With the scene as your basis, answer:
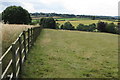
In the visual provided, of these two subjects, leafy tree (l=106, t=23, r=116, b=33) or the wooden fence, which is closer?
the wooden fence

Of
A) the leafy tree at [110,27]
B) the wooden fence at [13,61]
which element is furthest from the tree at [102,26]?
the wooden fence at [13,61]

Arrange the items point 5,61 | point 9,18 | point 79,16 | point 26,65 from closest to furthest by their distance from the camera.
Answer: point 5,61
point 26,65
point 9,18
point 79,16

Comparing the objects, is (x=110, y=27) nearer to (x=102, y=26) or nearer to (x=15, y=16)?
(x=102, y=26)

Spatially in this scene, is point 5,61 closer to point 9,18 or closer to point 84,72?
point 84,72

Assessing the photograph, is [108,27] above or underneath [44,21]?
underneath

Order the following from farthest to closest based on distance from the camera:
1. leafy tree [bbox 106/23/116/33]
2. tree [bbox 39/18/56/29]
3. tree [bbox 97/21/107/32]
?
tree [bbox 97/21/107/32] → leafy tree [bbox 106/23/116/33] → tree [bbox 39/18/56/29]

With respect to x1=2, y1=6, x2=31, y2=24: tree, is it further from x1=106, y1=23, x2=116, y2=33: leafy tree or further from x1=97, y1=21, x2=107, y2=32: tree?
x1=106, y1=23, x2=116, y2=33: leafy tree

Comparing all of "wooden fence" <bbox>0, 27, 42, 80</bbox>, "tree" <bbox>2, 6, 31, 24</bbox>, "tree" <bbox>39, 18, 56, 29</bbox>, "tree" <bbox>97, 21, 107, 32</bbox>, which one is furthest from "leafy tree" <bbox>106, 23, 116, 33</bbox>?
"wooden fence" <bbox>0, 27, 42, 80</bbox>

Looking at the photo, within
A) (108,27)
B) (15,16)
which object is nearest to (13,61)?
(15,16)

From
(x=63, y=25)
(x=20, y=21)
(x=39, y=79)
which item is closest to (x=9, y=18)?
(x=20, y=21)

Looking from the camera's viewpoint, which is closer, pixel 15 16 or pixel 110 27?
pixel 15 16

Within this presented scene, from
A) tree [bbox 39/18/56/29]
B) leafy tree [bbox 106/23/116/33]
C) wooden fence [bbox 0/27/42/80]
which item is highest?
tree [bbox 39/18/56/29]

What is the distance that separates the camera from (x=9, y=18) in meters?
44.3

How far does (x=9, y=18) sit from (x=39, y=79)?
42.9 meters
